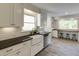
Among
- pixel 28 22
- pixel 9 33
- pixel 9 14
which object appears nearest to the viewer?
pixel 9 14

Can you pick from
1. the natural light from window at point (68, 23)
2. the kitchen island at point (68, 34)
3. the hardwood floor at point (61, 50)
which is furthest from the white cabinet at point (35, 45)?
the natural light from window at point (68, 23)

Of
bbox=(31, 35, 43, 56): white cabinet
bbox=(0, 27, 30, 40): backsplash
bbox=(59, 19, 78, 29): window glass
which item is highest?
bbox=(59, 19, 78, 29): window glass

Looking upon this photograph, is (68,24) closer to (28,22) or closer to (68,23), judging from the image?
(68,23)

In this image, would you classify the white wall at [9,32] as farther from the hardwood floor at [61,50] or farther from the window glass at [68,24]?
the window glass at [68,24]

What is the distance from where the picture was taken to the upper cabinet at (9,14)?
2707 mm

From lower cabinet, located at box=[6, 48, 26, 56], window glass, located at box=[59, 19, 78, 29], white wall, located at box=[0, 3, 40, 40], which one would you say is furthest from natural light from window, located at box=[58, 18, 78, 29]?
lower cabinet, located at box=[6, 48, 26, 56]

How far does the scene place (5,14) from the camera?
2.78 meters

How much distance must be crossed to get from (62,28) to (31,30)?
6009 mm

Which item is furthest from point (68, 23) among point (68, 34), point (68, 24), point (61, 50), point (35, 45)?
point (35, 45)

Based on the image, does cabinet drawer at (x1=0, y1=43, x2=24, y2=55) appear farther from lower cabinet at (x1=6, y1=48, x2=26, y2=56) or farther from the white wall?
the white wall

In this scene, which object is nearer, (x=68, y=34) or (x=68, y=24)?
(x=68, y=34)

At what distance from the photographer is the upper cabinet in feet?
8.88

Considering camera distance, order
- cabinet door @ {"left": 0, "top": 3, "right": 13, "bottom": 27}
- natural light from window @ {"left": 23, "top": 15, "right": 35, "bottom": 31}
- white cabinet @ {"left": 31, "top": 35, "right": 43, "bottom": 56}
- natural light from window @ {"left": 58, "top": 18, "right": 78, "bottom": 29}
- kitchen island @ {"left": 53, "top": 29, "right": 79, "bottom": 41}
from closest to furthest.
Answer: cabinet door @ {"left": 0, "top": 3, "right": 13, "bottom": 27} < white cabinet @ {"left": 31, "top": 35, "right": 43, "bottom": 56} < natural light from window @ {"left": 23, "top": 15, "right": 35, "bottom": 31} < kitchen island @ {"left": 53, "top": 29, "right": 79, "bottom": 41} < natural light from window @ {"left": 58, "top": 18, "right": 78, "bottom": 29}

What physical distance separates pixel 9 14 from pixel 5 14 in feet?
0.48
